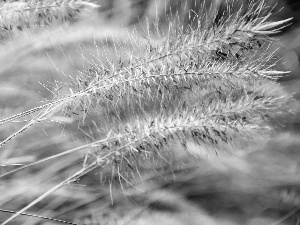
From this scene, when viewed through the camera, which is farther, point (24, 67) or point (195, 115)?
point (24, 67)

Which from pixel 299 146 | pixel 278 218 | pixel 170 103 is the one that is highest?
pixel 170 103

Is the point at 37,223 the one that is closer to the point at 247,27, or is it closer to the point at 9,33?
the point at 9,33

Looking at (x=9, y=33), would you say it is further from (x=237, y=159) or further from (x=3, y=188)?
(x=237, y=159)

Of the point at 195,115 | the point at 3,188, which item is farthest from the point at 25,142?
the point at 195,115

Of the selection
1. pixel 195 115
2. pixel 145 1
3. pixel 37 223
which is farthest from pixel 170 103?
pixel 37 223

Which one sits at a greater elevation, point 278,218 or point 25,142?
point 25,142

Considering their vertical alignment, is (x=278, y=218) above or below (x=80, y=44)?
below

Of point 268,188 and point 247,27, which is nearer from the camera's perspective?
point 247,27
